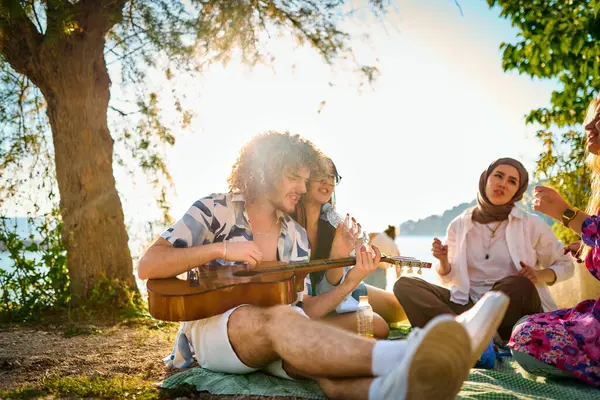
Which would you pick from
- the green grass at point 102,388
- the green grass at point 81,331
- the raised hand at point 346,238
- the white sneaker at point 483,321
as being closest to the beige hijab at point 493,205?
the raised hand at point 346,238

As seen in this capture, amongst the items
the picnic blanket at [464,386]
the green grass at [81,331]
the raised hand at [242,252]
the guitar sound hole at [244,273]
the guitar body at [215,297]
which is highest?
the raised hand at [242,252]

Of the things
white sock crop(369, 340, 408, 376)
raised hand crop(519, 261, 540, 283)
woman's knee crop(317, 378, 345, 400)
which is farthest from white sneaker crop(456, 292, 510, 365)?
raised hand crop(519, 261, 540, 283)

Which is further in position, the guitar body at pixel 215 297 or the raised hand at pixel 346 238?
the raised hand at pixel 346 238

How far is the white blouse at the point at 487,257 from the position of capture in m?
4.23

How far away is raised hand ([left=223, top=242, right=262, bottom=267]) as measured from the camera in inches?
108

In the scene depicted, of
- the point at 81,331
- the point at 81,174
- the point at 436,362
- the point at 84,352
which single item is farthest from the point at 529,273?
the point at 81,174

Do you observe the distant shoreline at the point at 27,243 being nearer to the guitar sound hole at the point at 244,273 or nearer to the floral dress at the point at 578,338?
the guitar sound hole at the point at 244,273

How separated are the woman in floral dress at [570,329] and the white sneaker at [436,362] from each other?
1247 mm

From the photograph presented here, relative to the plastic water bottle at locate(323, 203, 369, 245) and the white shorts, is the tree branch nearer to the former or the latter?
the plastic water bottle at locate(323, 203, 369, 245)

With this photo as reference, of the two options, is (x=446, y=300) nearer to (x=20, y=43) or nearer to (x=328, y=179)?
(x=328, y=179)

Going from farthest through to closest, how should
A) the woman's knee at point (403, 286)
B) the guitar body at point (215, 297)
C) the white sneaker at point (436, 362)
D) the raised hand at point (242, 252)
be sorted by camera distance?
the woman's knee at point (403, 286)
the raised hand at point (242, 252)
the guitar body at point (215, 297)
the white sneaker at point (436, 362)

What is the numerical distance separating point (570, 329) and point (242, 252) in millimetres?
1726

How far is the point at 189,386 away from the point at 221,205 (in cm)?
97

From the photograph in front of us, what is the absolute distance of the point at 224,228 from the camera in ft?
9.89
